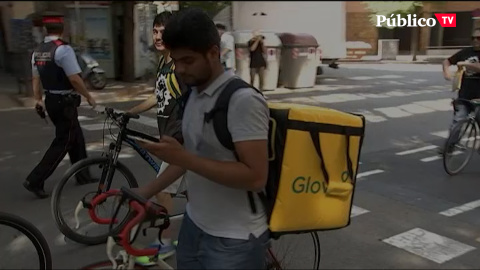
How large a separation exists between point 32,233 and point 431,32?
15.2 ft

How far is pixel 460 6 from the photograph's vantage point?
5434 millimetres

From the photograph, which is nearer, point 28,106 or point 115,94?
point 28,106

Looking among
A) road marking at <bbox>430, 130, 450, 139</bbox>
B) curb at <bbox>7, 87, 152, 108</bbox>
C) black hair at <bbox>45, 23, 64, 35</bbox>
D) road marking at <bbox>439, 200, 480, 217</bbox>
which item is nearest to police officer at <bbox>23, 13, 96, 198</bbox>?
black hair at <bbox>45, 23, 64, 35</bbox>

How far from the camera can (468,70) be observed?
598 centimetres

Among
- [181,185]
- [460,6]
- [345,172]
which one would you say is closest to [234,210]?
[345,172]

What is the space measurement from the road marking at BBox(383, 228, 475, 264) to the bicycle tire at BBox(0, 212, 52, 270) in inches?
102

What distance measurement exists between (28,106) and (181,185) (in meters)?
7.83

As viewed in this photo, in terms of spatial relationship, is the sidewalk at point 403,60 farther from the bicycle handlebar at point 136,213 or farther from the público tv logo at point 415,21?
the bicycle handlebar at point 136,213

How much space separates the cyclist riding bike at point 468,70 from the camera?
5906 mm

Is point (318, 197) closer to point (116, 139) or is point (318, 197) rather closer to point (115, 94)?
point (116, 139)

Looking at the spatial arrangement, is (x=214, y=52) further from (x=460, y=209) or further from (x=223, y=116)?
(x=460, y=209)

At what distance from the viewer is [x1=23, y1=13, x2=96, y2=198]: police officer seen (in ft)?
15.9

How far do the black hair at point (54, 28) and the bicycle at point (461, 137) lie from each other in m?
4.46

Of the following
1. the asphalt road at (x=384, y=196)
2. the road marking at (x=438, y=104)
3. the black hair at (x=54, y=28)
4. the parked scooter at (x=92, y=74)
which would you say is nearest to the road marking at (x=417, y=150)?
the asphalt road at (x=384, y=196)
